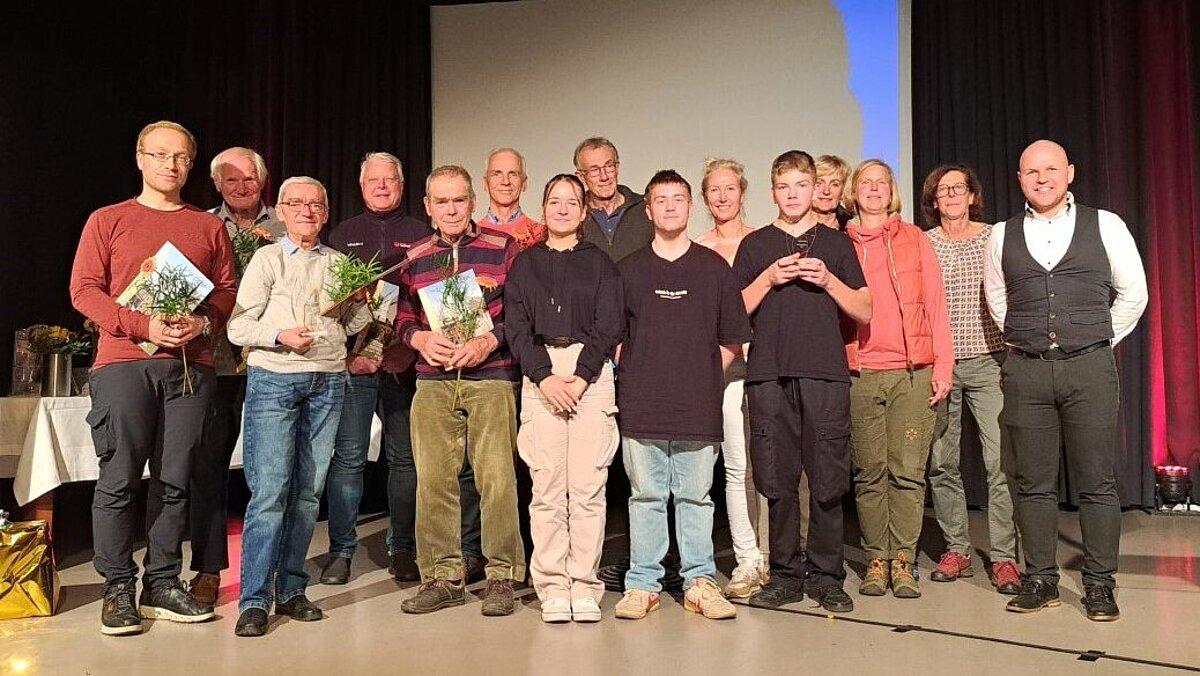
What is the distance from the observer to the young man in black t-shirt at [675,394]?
3570 millimetres

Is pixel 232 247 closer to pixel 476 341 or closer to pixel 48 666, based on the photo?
pixel 476 341

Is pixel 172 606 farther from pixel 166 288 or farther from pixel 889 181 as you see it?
pixel 889 181

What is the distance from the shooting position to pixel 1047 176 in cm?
366

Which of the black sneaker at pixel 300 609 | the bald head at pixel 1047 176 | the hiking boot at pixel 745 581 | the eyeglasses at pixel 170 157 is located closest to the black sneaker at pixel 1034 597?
the hiking boot at pixel 745 581

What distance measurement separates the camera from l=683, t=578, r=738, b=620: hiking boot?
3526mm

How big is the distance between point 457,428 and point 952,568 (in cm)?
202

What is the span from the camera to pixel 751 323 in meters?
3.85

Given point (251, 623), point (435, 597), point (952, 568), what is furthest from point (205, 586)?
point (952, 568)

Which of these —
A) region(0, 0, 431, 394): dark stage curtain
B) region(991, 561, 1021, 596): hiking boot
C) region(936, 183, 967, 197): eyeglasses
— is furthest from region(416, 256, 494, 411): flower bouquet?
region(0, 0, 431, 394): dark stage curtain

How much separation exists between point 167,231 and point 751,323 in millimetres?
2012

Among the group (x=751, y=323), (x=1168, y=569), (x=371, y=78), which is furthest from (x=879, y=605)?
(x=371, y=78)

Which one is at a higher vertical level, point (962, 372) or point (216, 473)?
point (962, 372)

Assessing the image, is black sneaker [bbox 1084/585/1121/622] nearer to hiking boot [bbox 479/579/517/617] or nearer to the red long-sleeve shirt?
hiking boot [bbox 479/579/517/617]

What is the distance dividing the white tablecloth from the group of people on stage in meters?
0.99
